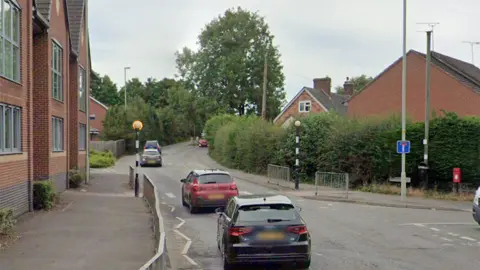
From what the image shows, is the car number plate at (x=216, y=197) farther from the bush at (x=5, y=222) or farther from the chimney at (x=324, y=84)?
the chimney at (x=324, y=84)

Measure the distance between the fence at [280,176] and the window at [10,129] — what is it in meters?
17.3

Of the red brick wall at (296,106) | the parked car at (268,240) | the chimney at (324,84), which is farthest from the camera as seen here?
the chimney at (324,84)

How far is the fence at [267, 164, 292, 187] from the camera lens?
31241 mm

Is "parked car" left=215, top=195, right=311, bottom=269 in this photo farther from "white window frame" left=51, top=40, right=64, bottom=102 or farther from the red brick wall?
the red brick wall

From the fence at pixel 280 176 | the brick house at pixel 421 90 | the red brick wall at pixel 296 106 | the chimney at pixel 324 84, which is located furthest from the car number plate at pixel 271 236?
the chimney at pixel 324 84

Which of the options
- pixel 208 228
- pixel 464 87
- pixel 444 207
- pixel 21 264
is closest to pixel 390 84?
pixel 464 87

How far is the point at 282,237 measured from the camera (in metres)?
9.64

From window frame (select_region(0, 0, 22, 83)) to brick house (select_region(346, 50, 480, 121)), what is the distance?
78.6 feet

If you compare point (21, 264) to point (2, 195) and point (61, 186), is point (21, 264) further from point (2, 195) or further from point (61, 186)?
point (61, 186)

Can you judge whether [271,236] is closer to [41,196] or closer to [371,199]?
[41,196]

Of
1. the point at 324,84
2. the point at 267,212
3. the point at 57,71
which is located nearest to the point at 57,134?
the point at 57,71

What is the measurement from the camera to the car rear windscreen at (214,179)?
63.9ft

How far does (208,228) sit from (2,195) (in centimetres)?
557

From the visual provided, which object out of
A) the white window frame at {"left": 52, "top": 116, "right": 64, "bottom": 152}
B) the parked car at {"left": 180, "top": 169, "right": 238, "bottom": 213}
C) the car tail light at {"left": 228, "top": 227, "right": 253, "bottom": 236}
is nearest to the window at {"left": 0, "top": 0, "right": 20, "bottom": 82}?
the parked car at {"left": 180, "top": 169, "right": 238, "bottom": 213}
